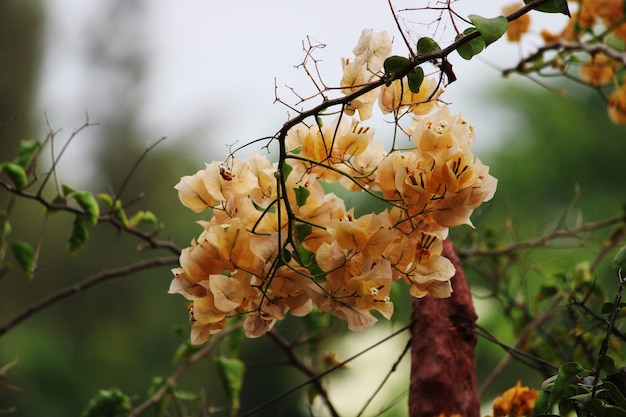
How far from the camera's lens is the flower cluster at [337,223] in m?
0.43

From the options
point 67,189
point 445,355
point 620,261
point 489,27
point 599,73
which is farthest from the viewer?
point 599,73

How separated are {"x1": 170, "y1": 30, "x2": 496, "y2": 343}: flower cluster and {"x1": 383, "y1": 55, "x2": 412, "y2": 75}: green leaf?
0.03 m

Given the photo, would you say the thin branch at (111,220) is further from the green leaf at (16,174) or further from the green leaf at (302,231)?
the green leaf at (302,231)

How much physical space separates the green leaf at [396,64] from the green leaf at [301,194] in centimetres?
8

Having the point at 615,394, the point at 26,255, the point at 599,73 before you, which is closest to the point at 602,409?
the point at 615,394

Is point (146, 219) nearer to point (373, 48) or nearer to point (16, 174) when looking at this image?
point (16, 174)

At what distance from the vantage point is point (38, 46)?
5152 mm

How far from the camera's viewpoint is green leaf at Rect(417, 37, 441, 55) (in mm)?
391

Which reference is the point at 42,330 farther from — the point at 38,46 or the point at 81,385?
the point at 38,46

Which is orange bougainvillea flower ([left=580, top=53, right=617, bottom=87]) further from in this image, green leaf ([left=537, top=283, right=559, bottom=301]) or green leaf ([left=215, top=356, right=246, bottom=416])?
green leaf ([left=215, top=356, right=246, bottom=416])

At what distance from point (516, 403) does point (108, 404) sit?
0.38m

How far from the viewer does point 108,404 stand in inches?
29.1

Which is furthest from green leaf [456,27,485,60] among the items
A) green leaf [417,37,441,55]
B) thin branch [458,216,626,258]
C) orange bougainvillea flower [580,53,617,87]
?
orange bougainvillea flower [580,53,617,87]

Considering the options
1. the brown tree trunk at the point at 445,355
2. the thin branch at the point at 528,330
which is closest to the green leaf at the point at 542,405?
the brown tree trunk at the point at 445,355
